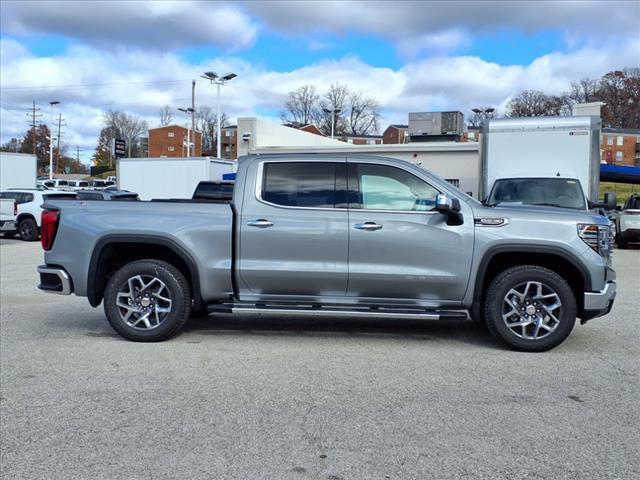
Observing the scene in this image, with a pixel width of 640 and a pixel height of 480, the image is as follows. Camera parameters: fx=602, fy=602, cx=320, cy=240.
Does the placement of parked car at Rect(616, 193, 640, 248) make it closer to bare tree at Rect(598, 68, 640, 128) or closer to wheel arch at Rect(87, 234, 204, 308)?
wheel arch at Rect(87, 234, 204, 308)

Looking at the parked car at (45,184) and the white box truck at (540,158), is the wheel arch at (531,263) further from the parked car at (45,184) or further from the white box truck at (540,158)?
the parked car at (45,184)

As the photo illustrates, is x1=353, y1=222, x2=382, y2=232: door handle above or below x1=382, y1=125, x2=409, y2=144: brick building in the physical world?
below

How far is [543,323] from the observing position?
5.78 meters

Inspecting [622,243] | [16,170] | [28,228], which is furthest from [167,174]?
[622,243]

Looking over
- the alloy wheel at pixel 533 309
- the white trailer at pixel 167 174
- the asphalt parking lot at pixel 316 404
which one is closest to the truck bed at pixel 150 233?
the asphalt parking lot at pixel 316 404

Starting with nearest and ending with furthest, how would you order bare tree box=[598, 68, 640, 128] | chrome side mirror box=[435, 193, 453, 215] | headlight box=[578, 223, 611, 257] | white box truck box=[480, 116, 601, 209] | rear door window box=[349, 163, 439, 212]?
chrome side mirror box=[435, 193, 453, 215] → headlight box=[578, 223, 611, 257] → rear door window box=[349, 163, 439, 212] → white box truck box=[480, 116, 601, 209] → bare tree box=[598, 68, 640, 128]

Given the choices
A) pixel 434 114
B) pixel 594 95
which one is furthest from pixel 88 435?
pixel 594 95

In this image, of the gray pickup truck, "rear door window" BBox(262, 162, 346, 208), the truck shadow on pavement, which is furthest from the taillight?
"rear door window" BBox(262, 162, 346, 208)

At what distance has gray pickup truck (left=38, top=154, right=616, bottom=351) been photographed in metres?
5.76

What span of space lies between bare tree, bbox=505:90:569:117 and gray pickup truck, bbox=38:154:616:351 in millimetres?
86687

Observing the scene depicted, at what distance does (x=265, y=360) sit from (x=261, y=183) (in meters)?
1.78

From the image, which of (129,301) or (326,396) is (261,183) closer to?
(129,301)

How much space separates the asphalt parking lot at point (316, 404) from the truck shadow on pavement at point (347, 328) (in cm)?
5

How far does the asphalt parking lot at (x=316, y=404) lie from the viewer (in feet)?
11.7
